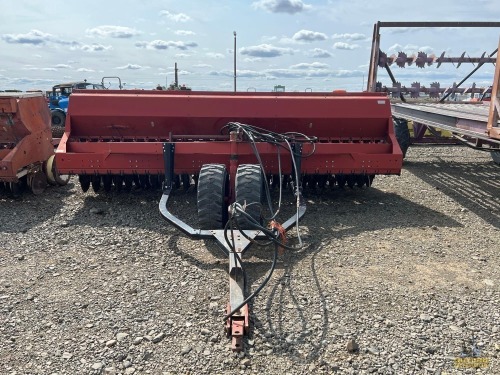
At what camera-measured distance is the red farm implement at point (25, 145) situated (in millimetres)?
5535

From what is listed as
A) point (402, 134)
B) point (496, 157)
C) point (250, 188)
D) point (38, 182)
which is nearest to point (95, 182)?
point (38, 182)

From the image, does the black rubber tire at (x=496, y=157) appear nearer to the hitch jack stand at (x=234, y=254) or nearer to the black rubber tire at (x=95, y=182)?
the hitch jack stand at (x=234, y=254)

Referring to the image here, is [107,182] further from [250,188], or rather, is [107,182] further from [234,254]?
[234,254]

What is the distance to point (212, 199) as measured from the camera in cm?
415

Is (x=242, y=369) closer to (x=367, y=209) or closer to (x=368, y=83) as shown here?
(x=367, y=209)

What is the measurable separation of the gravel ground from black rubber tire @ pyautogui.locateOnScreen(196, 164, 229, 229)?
257mm

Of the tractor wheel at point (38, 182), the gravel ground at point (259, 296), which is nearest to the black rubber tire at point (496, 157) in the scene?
the gravel ground at point (259, 296)

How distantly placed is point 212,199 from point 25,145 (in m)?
3.21

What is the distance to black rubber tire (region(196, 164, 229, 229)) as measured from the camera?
13.5 ft

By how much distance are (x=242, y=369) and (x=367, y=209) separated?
133 inches

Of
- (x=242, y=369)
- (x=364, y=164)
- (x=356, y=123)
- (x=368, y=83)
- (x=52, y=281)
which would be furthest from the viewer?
(x=368, y=83)

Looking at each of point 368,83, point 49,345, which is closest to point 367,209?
point 49,345

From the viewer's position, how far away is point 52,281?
11.2 feet

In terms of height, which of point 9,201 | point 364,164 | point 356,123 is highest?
point 356,123
